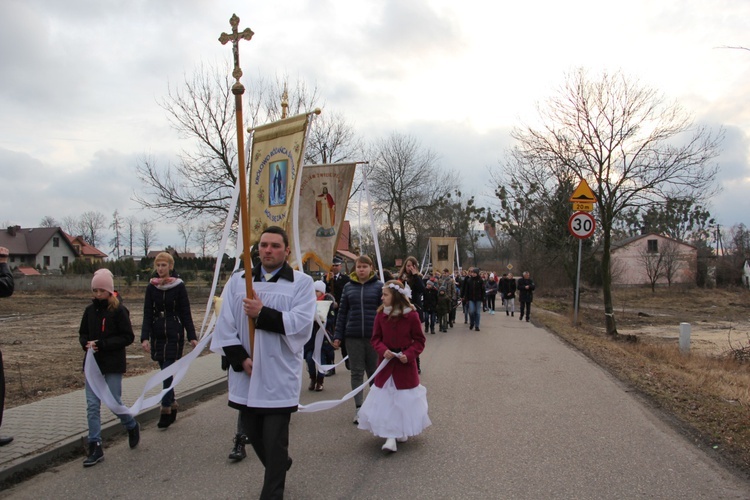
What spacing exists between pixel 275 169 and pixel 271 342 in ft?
12.2

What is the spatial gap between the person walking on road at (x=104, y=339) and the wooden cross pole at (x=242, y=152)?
191 centimetres

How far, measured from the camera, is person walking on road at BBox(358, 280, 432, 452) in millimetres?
5531

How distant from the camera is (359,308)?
6.78 meters

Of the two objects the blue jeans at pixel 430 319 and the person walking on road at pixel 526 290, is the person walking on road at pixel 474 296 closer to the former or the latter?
the blue jeans at pixel 430 319

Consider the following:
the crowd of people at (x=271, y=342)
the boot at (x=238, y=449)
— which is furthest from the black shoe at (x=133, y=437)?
the boot at (x=238, y=449)

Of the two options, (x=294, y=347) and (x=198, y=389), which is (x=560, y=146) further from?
(x=294, y=347)

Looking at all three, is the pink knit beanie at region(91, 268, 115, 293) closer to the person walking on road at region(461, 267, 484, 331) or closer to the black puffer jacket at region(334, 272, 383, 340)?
the black puffer jacket at region(334, 272, 383, 340)

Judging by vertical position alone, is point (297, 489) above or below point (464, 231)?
below

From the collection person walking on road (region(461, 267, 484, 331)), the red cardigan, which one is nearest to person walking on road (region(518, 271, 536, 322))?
person walking on road (region(461, 267, 484, 331))

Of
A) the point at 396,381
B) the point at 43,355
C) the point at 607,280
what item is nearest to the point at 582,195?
the point at 607,280

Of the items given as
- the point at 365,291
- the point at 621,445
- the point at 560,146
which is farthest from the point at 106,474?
the point at 560,146

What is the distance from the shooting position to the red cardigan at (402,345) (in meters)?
5.72

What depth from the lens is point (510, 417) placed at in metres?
6.57

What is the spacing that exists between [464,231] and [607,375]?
58892 mm
